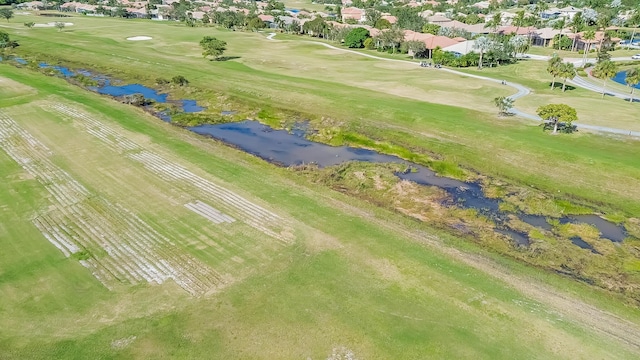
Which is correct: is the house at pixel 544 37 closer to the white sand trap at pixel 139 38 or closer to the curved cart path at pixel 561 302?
the white sand trap at pixel 139 38

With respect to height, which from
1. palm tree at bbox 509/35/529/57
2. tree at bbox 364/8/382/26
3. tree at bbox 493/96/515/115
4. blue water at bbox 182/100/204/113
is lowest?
blue water at bbox 182/100/204/113

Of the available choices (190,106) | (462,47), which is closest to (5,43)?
(190,106)

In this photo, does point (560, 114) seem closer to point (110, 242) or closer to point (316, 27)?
point (110, 242)

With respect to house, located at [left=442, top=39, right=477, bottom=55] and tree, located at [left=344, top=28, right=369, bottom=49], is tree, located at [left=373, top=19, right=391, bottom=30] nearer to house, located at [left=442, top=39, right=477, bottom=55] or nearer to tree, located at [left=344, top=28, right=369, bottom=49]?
tree, located at [left=344, top=28, right=369, bottom=49]

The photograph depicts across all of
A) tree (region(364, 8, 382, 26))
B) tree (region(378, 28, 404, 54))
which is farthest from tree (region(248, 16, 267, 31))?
tree (region(378, 28, 404, 54))

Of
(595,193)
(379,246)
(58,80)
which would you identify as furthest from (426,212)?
(58,80)

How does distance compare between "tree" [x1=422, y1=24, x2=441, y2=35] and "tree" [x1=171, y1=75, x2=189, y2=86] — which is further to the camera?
"tree" [x1=422, y1=24, x2=441, y2=35]

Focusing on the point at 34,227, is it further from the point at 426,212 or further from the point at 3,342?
the point at 426,212
